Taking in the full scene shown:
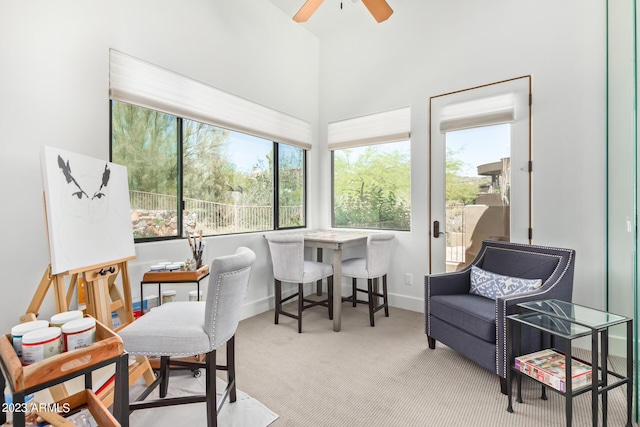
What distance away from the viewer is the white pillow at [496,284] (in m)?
2.22

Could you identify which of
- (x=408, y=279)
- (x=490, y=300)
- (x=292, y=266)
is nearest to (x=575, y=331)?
(x=490, y=300)

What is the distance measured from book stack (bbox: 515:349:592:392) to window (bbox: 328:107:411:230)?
194 cm

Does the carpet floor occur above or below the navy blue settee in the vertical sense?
below

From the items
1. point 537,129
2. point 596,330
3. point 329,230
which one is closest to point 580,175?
point 537,129

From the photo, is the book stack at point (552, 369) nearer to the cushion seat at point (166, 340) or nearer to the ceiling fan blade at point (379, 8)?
the cushion seat at point (166, 340)

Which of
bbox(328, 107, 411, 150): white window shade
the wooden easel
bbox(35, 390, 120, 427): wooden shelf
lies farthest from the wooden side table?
bbox(328, 107, 411, 150): white window shade

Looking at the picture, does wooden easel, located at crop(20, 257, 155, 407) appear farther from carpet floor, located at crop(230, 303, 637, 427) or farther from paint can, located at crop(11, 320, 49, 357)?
carpet floor, located at crop(230, 303, 637, 427)

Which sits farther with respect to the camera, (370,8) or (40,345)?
(370,8)

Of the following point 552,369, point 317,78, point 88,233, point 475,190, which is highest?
point 317,78

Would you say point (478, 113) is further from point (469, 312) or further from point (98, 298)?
point (98, 298)

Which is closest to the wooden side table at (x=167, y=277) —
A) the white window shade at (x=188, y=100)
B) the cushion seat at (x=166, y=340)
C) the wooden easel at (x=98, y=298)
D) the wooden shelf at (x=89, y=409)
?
the wooden easel at (x=98, y=298)

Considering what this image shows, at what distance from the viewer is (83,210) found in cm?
165

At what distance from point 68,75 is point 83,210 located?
104 centimetres

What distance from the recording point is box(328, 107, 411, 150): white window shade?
3561mm
